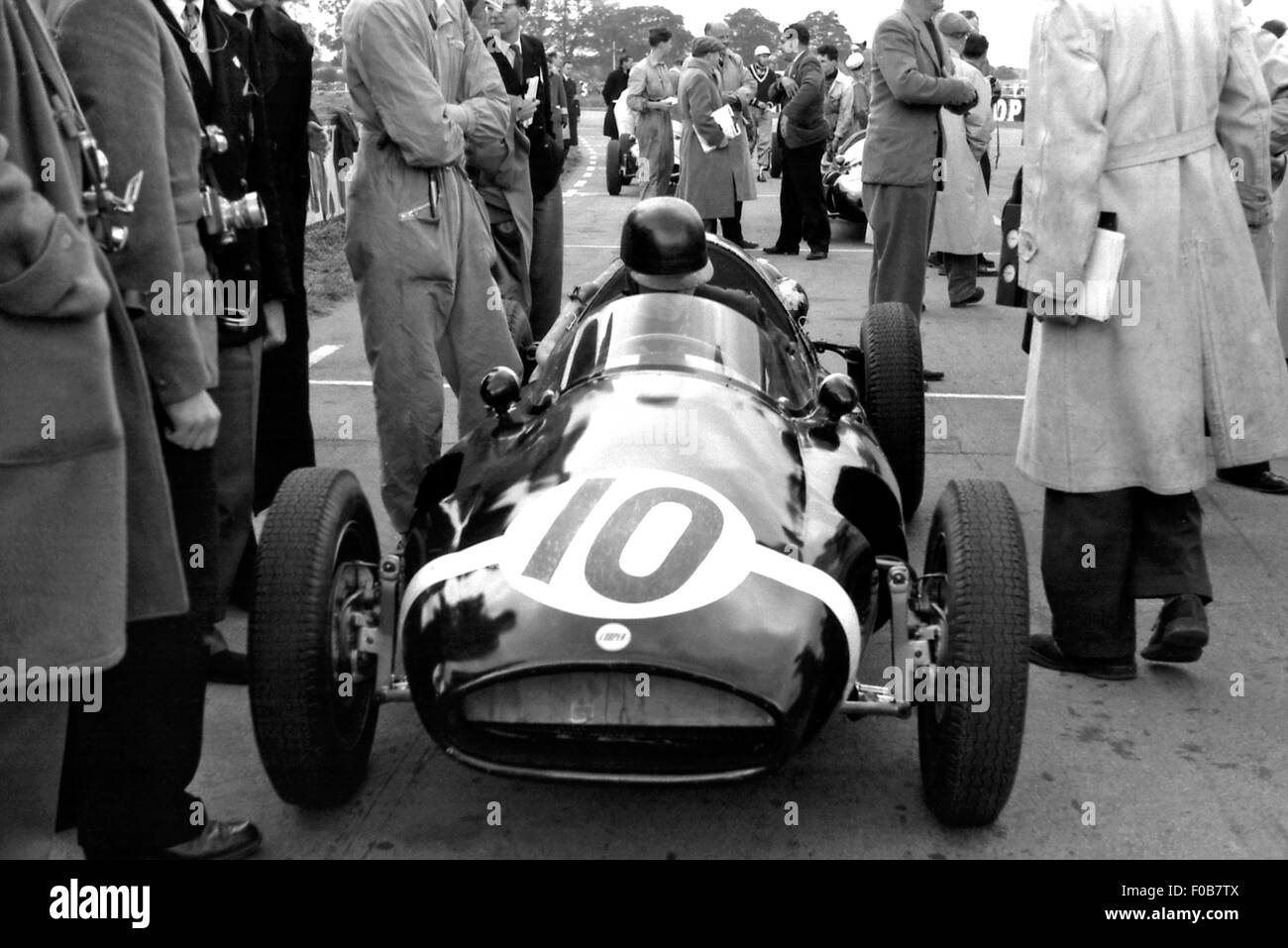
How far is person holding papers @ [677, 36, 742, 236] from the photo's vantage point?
12.1m

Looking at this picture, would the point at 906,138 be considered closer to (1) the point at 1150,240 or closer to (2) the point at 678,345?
(1) the point at 1150,240

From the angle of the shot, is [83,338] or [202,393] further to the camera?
[202,393]

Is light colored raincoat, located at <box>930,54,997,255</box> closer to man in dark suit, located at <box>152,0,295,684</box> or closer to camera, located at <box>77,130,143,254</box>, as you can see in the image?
man in dark suit, located at <box>152,0,295,684</box>

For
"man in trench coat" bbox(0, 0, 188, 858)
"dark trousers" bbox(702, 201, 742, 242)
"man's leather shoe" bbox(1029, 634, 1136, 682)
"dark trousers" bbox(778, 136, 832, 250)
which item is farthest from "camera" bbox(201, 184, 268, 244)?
"dark trousers" bbox(778, 136, 832, 250)

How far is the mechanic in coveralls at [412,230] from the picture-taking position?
16.5 feet

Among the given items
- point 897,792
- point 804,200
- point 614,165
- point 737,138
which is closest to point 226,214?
point 897,792

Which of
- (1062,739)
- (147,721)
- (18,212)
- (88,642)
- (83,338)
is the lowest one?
(1062,739)

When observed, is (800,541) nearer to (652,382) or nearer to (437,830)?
(652,382)

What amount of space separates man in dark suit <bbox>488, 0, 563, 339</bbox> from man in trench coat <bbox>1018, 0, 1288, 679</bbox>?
400 cm

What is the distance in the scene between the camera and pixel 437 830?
351 cm

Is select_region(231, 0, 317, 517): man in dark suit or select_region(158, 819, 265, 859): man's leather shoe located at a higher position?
select_region(231, 0, 317, 517): man in dark suit

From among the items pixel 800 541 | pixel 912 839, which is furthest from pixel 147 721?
pixel 912 839

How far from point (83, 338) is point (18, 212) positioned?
0.79 ft

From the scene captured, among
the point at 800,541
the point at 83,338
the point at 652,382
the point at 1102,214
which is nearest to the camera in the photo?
the point at 83,338
